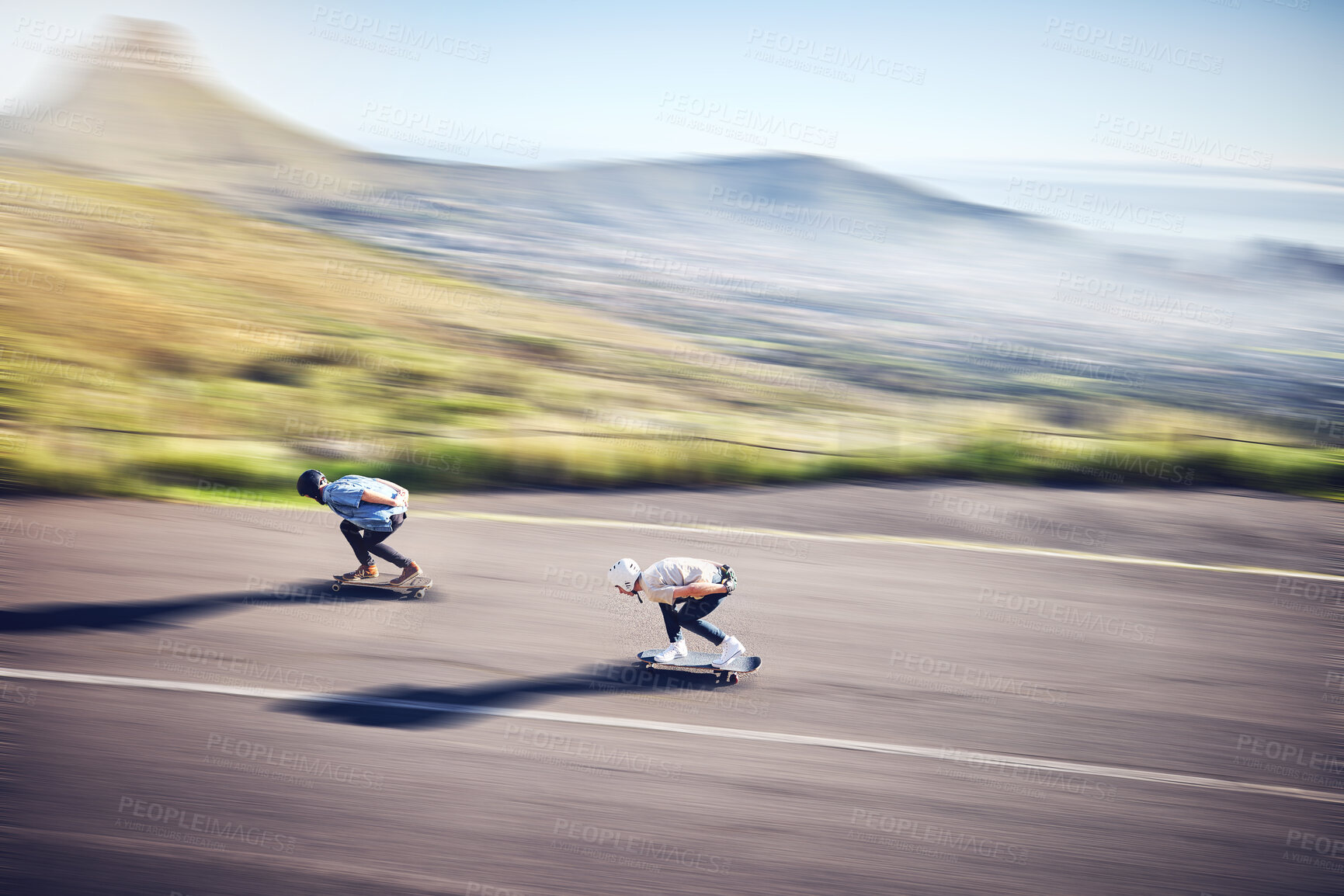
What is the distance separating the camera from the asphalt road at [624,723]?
367 centimetres

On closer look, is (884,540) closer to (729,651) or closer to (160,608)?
(729,651)

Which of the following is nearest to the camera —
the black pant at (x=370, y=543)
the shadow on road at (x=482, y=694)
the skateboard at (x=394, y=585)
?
the shadow on road at (x=482, y=694)

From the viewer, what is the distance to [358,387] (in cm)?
1445

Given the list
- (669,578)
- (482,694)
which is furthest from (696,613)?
(482,694)

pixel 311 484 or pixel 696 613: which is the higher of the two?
pixel 311 484

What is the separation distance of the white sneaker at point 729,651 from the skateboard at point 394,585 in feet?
7.24

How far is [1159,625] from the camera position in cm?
678

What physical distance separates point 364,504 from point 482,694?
1678 mm

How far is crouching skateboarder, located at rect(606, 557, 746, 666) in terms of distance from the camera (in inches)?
197

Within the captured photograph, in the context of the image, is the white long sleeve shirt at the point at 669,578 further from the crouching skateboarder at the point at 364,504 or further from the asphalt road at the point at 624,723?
the crouching skateboarder at the point at 364,504

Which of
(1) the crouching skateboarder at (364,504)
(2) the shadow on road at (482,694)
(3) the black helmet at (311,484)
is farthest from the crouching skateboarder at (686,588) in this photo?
(3) the black helmet at (311,484)

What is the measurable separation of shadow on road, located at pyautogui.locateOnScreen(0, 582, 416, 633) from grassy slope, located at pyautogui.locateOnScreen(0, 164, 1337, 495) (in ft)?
9.23

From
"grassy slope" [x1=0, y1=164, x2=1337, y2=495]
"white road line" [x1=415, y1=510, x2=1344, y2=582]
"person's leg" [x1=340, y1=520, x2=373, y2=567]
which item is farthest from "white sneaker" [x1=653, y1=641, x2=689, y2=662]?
"grassy slope" [x1=0, y1=164, x2=1337, y2=495]

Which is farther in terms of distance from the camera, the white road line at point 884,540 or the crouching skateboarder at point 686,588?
the white road line at point 884,540
